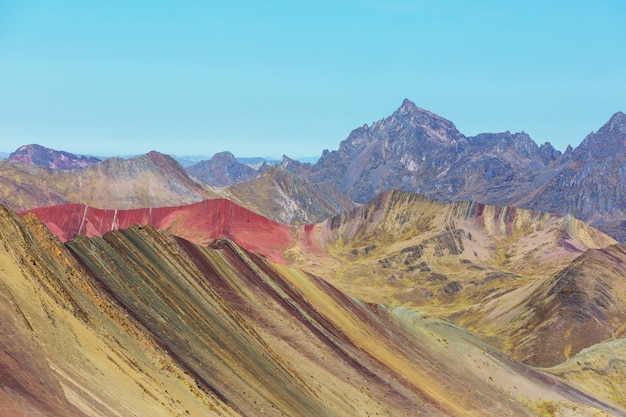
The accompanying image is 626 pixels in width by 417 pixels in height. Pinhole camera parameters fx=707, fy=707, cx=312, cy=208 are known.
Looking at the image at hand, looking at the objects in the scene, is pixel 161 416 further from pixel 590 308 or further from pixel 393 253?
pixel 393 253

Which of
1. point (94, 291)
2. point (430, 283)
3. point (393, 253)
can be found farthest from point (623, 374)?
point (393, 253)

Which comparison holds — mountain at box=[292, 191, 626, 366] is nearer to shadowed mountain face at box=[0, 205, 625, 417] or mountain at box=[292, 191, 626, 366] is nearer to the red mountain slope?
the red mountain slope

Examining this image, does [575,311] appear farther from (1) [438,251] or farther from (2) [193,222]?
(2) [193,222]

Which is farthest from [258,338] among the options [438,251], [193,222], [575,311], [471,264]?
[193,222]

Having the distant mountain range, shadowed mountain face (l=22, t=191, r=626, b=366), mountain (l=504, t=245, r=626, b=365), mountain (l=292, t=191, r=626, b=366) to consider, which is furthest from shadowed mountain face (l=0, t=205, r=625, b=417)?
shadowed mountain face (l=22, t=191, r=626, b=366)

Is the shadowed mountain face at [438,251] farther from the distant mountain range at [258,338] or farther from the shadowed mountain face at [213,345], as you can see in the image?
the shadowed mountain face at [213,345]

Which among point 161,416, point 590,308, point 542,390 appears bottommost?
point 161,416
